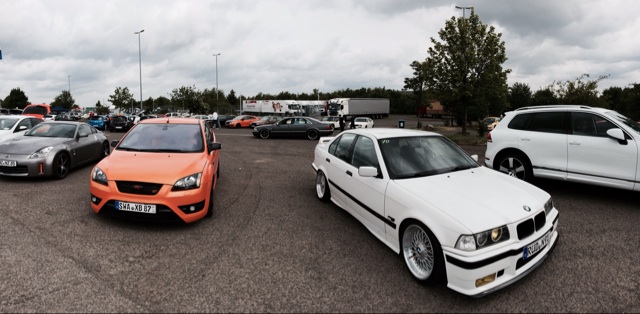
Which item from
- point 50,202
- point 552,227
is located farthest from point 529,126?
point 50,202

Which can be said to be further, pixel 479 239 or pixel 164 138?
pixel 164 138

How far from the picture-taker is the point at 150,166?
4.54m

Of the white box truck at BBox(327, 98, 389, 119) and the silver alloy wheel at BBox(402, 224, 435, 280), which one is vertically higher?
the white box truck at BBox(327, 98, 389, 119)

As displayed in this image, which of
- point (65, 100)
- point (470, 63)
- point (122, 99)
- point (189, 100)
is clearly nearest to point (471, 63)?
point (470, 63)

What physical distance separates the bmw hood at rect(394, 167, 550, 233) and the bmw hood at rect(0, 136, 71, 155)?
7.61 metres

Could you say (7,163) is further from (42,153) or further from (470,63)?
(470,63)

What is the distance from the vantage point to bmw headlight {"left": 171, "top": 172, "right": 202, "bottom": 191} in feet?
14.0

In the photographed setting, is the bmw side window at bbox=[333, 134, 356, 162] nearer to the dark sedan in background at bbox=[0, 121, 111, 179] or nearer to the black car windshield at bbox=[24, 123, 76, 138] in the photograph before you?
the dark sedan in background at bbox=[0, 121, 111, 179]

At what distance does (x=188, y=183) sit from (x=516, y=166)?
6.04 meters

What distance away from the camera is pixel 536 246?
3.03 m

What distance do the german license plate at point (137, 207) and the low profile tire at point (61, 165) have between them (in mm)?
4145

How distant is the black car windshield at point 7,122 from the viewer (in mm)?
9858

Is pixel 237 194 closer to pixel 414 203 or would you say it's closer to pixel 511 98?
pixel 414 203

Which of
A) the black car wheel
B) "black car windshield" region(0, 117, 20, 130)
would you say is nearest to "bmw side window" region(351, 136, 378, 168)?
"black car windshield" region(0, 117, 20, 130)
